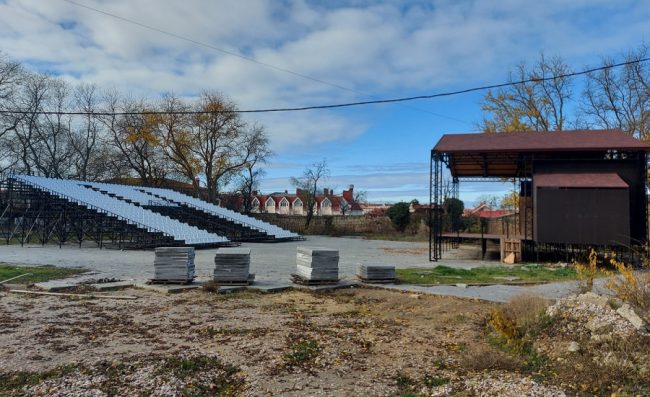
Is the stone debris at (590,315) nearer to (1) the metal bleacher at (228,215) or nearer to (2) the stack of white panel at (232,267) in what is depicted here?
(2) the stack of white panel at (232,267)

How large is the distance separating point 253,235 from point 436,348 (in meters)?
27.0

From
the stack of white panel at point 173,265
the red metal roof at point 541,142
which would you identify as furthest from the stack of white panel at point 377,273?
the red metal roof at point 541,142

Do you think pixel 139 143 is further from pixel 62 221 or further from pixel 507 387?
pixel 507 387

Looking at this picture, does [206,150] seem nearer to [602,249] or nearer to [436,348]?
[602,249]

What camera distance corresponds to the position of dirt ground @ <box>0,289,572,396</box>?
16.4 ft

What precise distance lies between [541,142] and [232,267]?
552 inches

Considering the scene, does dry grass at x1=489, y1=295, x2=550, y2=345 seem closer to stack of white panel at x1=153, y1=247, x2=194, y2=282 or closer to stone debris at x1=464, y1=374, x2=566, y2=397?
stone debris at x1=464, y1=374, x2=566, y2=397

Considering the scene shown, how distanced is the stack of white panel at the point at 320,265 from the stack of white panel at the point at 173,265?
288cm

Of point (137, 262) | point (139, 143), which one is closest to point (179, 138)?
point (139, 143)

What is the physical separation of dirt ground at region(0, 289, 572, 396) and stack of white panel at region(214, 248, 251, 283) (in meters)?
1.42

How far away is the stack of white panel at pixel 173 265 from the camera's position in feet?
38.5

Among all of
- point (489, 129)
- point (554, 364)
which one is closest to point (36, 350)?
point (554, 364)

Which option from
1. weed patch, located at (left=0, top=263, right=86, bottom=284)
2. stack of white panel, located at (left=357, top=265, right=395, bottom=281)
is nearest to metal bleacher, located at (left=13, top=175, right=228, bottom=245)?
weed patch, located at (left=0, top=263, right=86, bottom=284)

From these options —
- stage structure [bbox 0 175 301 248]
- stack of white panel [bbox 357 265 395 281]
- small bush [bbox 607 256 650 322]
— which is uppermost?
stage structure [bbox 0 175 301 248]
